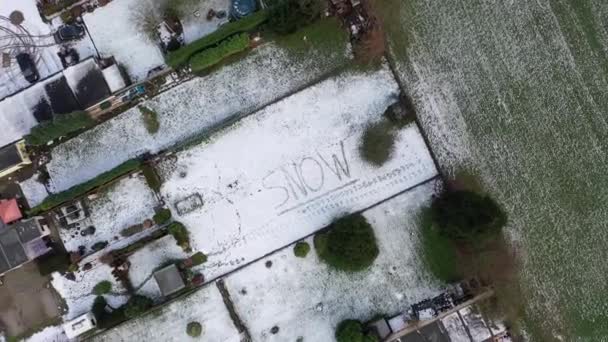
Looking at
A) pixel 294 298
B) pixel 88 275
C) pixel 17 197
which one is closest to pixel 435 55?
pixel 294 298

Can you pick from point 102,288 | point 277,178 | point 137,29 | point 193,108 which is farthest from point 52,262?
point 137,29

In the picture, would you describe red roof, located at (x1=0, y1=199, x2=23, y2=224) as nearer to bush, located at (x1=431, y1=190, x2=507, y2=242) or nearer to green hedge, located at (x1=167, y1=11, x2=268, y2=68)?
green hedge, located at (x1=167, y1=11, x2=268, y2=68)

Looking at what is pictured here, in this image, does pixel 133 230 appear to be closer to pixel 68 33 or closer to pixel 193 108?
pixel 193 108

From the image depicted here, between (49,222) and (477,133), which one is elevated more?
(49,222)

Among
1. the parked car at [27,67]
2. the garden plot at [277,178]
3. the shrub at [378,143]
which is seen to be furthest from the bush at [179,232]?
the parked car at [27,67]

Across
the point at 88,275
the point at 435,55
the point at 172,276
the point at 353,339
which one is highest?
the point at 435,55

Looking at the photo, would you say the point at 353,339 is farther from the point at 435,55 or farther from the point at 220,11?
the point at 220,11
